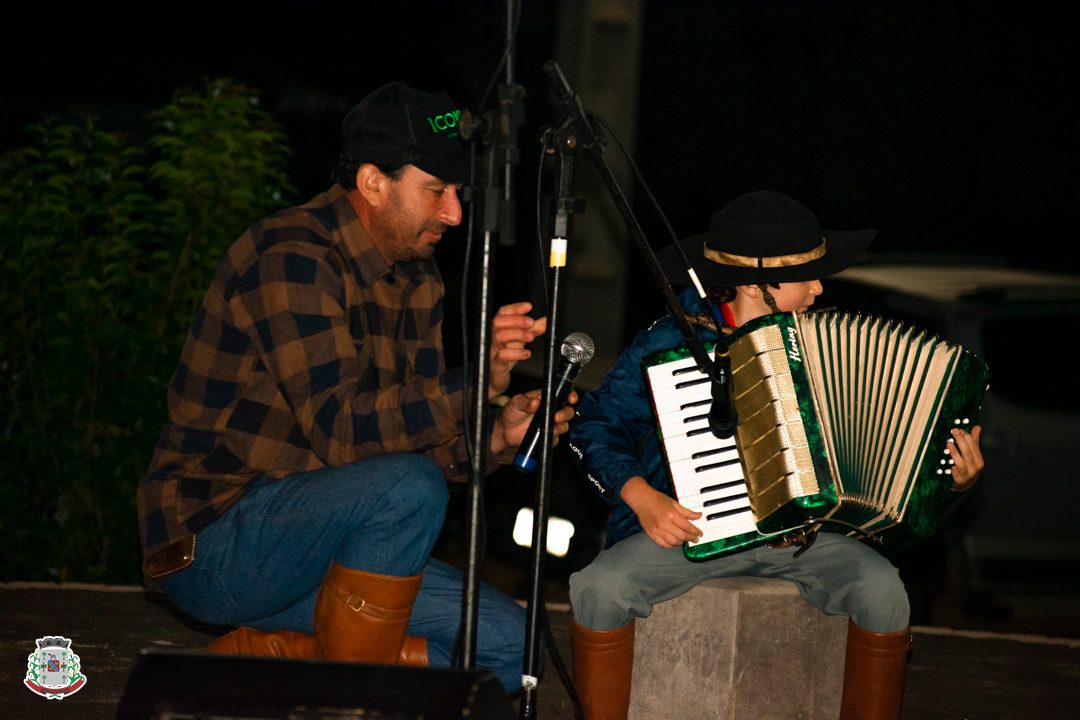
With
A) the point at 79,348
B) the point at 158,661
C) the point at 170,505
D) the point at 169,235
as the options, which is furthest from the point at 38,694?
the point at 169,235

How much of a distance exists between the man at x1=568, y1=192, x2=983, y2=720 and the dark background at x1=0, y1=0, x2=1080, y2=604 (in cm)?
851

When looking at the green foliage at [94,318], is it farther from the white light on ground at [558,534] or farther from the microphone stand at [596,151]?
the microphone stand at [596,151]

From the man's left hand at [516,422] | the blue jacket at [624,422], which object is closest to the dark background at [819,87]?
the blue jacket at [624,422]

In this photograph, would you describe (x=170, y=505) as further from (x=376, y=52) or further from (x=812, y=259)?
(x=376, y=52)

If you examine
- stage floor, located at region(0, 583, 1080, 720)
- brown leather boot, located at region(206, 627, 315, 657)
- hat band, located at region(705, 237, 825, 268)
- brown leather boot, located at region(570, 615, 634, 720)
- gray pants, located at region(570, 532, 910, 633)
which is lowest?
stage floor, located at region(0, 583, 1080, 720)

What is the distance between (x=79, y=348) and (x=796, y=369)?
131 inches

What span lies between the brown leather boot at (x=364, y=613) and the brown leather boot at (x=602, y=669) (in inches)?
21.5

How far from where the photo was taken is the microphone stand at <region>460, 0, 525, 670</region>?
290 centimetres

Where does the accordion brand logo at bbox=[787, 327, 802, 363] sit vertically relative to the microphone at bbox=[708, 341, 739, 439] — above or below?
above

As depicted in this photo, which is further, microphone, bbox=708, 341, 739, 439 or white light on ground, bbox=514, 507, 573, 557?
white light on ground, bbox=514, 507, 573, 557

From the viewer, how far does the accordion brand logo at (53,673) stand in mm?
3914

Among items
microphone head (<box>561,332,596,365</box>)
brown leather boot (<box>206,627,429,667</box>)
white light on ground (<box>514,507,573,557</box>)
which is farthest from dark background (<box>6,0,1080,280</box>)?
microphone head (<box>561,332,596,365</box>)

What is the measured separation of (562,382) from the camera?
3162mm

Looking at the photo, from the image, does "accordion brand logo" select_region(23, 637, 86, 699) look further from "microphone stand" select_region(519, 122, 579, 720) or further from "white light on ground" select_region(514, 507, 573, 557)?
"microphone stand" select_region(519, 122, 579, 720)
